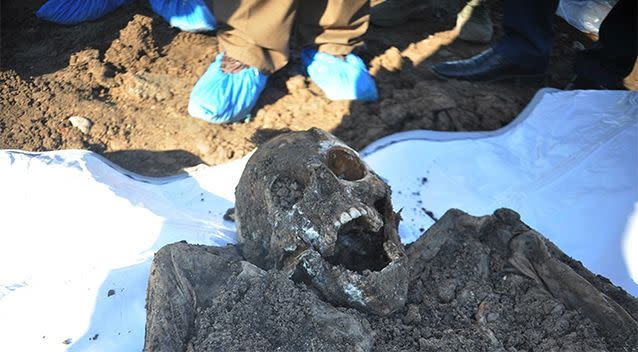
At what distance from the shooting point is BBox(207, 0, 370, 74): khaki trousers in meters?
2.99

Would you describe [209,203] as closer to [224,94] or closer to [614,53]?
[224,94]

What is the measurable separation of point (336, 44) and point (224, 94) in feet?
2.66

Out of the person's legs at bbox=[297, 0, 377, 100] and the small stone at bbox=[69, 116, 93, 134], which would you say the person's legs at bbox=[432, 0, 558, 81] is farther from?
the small stone at bbox=[69, 116, 93, 134]

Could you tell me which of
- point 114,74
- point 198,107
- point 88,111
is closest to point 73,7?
point 114,74

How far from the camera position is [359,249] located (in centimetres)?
176

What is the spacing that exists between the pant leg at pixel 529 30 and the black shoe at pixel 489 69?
45 millimetres

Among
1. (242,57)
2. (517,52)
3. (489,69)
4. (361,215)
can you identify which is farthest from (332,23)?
(361,215)

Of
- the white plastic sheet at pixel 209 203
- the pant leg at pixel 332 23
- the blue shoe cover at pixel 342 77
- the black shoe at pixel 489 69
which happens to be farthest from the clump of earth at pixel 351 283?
the black shoe at pixel 489 69

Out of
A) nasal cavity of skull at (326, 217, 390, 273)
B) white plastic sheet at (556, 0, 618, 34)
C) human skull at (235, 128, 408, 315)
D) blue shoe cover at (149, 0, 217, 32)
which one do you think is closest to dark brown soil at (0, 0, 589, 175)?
blue shoe cover at (149, 0, 217, 32)

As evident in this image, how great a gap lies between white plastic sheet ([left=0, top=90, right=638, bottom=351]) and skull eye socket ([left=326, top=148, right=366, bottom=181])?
2.35ft

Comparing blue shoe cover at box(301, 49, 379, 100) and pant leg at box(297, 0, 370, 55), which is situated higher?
pant leg at box(297, 0, 370, 55)

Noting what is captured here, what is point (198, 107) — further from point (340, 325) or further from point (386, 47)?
point (340, 325)

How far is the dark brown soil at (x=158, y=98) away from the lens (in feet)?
9.45

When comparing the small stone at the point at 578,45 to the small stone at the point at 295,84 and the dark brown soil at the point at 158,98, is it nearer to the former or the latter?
the dark brown soil at the point at 158,98
